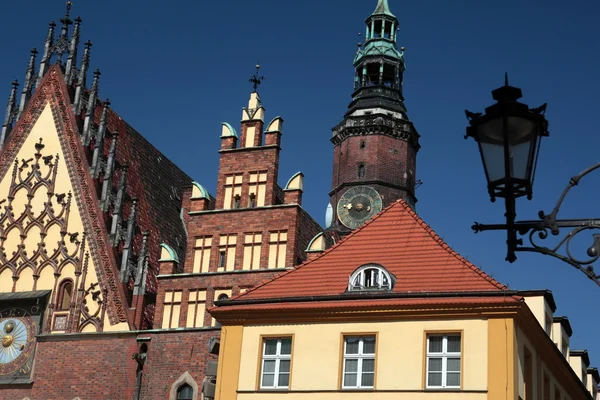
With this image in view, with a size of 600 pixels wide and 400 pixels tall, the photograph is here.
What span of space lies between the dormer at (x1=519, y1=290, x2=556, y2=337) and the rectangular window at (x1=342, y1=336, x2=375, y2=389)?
526cm

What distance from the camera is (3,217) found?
1033 inches

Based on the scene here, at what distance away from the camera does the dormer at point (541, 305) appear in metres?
21.0

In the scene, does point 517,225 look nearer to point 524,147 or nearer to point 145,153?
point 524,147

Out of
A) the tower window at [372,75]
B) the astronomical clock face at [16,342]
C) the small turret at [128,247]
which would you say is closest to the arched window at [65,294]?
the astronomical clock face at [16,342]

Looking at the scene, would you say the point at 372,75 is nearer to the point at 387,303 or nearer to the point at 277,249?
the point at 277,249

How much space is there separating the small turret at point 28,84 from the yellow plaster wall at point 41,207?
2.56 feet

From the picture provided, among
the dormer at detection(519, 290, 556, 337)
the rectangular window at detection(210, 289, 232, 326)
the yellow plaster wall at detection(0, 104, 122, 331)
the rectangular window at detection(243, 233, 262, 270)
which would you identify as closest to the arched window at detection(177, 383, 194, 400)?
the rectangular window at detection(210, 289, 232, 326)

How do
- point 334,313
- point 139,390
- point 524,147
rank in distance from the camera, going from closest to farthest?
point 524,147 < point 334,313 < point 139,390

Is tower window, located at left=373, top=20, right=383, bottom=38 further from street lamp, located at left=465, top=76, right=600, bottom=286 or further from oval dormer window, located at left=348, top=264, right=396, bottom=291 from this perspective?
street lamp, located at left=465, top=76, right=600, bottom=286

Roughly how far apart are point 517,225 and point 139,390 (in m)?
18.4

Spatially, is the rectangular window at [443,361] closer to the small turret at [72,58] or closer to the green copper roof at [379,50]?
the small turret at [72,58]

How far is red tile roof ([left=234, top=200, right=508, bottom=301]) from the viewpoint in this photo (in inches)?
686

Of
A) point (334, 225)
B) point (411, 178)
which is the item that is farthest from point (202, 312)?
point (411, 178)

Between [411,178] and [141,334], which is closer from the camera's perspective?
[141,334]
